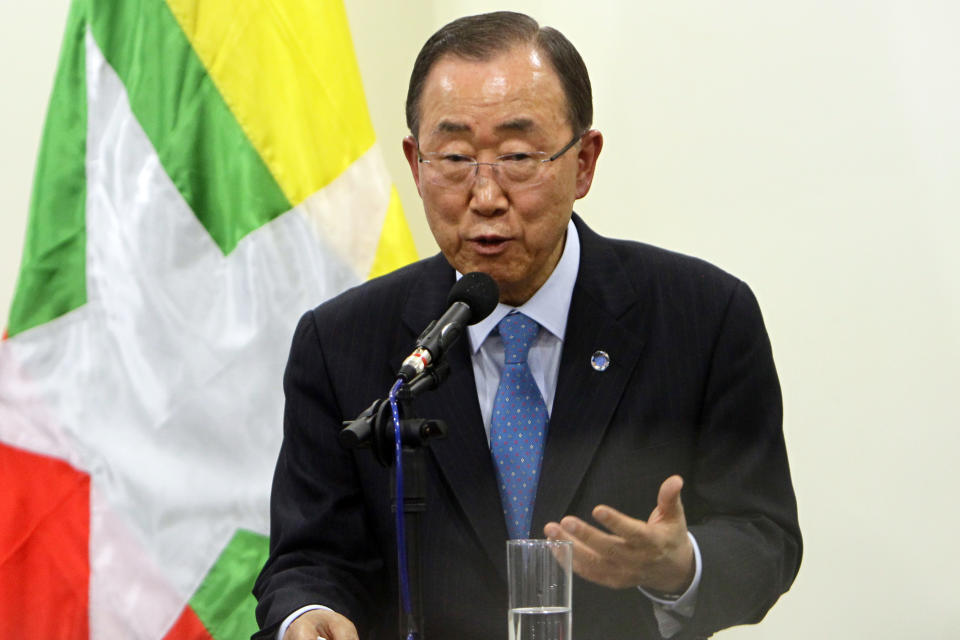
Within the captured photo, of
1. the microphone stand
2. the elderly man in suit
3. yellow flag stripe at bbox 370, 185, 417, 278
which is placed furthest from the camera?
yellow flag stripe at bbox 370, 185, 417, 278

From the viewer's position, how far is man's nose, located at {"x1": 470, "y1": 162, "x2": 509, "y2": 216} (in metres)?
1.68

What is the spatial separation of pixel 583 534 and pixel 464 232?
2.15 feet

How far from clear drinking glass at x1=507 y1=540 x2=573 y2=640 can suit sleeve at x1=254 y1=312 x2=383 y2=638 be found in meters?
0.50

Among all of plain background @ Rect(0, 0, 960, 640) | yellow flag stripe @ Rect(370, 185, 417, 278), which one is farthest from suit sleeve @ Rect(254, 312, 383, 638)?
plain background @ Rect(0, 0, 960, 640)

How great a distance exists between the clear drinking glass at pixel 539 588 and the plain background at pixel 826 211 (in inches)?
54.2

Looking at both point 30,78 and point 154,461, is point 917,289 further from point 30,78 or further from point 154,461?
point 30,78

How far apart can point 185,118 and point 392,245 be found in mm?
564

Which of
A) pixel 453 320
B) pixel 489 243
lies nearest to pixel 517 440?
pixel 489 243

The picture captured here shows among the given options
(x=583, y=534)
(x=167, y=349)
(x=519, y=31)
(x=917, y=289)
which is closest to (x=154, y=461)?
(x=167, y=349)

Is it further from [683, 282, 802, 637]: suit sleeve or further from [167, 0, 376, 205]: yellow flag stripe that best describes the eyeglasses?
[167, 0, 376, 205]: yellow flag stripe

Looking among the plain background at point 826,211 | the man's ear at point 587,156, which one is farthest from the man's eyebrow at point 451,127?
the plain background at point 826,211

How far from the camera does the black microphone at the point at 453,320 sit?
115cm

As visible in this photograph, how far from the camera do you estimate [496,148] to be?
5.54ft

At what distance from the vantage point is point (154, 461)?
2258 millimetres
